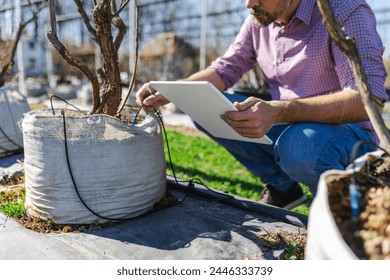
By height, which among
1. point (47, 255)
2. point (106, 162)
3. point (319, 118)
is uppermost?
point (319, 118)

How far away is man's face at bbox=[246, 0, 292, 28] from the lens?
1940mm

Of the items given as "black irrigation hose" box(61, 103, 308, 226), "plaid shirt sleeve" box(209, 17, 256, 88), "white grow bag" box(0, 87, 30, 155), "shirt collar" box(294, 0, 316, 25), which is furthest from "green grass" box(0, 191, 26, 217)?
"shirt collar" box(294, 0, 316, 25)

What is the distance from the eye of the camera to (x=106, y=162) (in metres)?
1.63

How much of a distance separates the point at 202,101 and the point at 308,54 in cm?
69

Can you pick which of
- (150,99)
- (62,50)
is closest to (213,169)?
(150,99)

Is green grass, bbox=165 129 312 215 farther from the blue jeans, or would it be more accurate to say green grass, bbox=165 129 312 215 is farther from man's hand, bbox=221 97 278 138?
man's hand, bbox=221 97 278 138

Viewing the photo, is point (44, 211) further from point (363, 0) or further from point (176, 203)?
point (363, 0)

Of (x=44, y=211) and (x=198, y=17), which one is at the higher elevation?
(x=198, y=17)

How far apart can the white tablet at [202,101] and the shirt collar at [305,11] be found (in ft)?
2.17

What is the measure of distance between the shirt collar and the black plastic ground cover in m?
0.90

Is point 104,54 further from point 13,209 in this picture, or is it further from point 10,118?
point 10,118

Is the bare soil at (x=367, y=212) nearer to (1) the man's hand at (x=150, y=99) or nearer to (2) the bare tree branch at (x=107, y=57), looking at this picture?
(1) the man's hand at (x=150, y=99)

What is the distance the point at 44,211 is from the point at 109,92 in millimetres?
595
